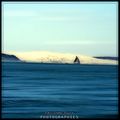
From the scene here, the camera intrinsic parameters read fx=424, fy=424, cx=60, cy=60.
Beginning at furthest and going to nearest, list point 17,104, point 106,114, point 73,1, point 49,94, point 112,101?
point 49,94 < point 112,101 < point 17,104 < point 106,114 < point 73,1

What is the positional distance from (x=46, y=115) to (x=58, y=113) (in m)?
0.27

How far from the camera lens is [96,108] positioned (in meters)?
13.4

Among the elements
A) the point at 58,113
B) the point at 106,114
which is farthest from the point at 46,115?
the point at 106,114

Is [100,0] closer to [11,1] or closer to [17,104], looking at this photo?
[11,1]

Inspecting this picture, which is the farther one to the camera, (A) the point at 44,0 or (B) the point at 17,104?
(B) the point at 17,104

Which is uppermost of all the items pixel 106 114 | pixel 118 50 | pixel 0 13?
pixel 0 13

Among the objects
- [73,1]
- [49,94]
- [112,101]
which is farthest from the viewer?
[49,94]

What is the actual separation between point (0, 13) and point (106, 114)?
4.97 meters

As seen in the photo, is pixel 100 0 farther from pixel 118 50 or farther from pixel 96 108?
pixel 96 108

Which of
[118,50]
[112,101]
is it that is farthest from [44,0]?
[112,101]

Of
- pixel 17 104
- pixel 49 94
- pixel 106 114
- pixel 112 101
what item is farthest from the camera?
pixel 49 94

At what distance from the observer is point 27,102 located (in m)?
13.6

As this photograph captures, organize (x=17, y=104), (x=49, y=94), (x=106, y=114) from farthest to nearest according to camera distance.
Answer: (x=49, y=94), (x=17, y=104), (x=106, y=114)

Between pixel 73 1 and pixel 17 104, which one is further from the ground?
pixel 73 1
